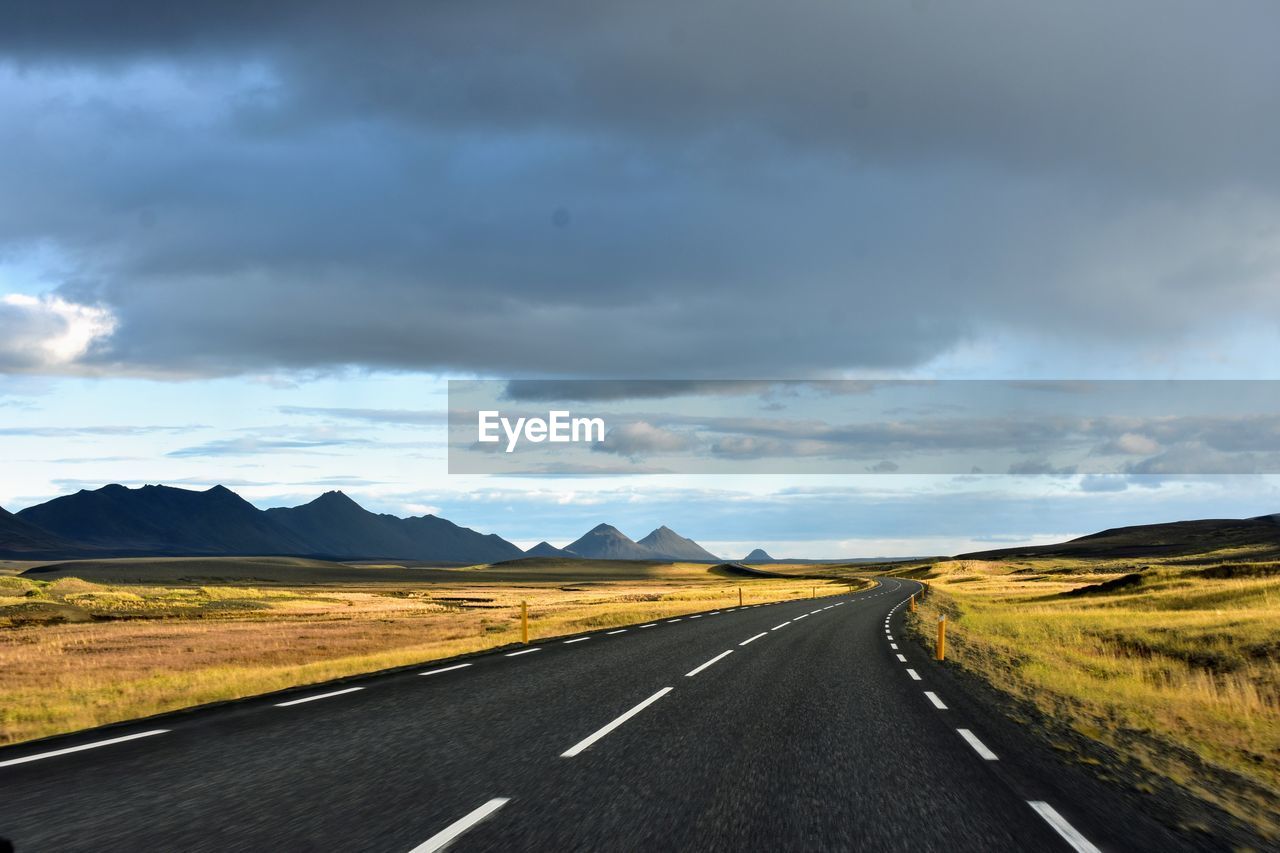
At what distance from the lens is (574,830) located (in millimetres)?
5895

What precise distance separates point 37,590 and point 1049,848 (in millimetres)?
80604

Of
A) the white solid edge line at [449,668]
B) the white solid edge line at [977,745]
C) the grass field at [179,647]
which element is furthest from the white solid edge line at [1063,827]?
the grass field at [179,647]

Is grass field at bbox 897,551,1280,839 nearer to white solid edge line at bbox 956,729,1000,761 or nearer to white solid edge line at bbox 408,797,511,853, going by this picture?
white solid edge line at bbox 956,729,1000,761

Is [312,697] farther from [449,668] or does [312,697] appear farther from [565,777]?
[565,777]

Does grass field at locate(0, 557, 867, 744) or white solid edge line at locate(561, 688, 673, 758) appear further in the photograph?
grass field at locate(0, 557, 867, 744)

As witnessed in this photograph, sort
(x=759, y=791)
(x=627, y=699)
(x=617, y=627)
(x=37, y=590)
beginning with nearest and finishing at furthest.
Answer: (x=759, y=791) → (x=627, y=699) → (x=617, y=627) → (x=37, y=590)

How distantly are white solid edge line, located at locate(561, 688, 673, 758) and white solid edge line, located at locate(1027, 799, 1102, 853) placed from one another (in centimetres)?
397

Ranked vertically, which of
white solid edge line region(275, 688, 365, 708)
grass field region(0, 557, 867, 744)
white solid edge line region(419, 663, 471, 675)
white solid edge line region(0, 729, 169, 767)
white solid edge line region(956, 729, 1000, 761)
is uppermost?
white solid edge line region(0, 729, 169, 767)

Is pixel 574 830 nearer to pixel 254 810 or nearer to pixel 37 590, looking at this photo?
pixel 254 810

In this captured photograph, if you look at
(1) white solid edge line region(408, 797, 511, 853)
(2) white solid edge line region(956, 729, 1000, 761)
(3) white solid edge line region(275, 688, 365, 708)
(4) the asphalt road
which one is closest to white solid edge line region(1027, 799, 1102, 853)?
(4) the asphalt road

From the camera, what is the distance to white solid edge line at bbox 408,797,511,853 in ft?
18.1

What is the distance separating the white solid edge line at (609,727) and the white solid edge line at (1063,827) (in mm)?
3969

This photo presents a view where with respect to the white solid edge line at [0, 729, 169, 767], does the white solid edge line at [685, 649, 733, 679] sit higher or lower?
lower

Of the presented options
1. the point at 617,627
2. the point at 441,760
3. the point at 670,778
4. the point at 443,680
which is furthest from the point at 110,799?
the point at 617,627
